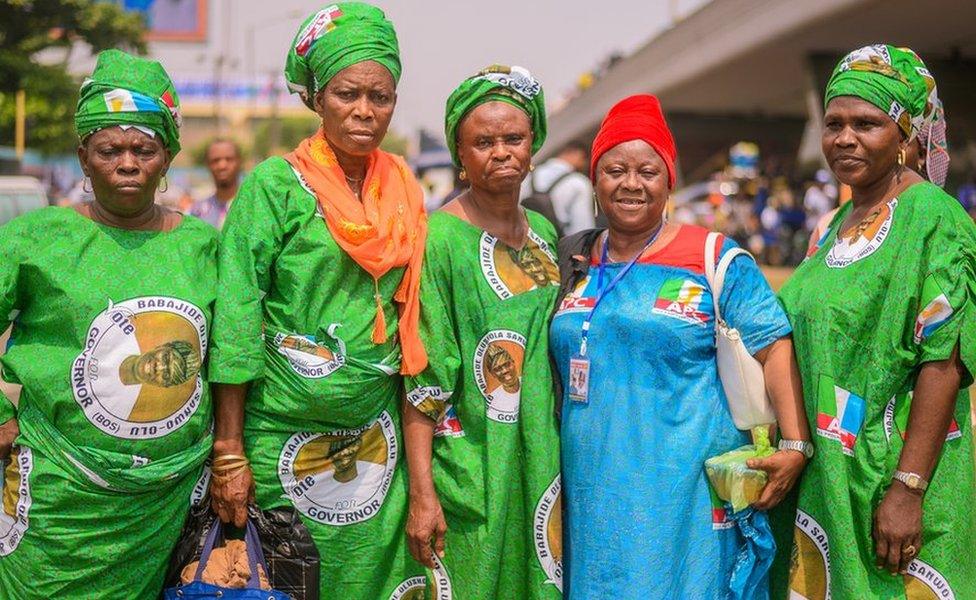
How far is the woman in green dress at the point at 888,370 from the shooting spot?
3.24m

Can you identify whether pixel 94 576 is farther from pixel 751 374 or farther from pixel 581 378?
pixel 751 374

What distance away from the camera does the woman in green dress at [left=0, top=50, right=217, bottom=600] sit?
3275mm

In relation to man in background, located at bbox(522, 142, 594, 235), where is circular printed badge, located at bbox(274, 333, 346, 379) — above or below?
below

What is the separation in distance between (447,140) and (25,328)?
1443 millimetres

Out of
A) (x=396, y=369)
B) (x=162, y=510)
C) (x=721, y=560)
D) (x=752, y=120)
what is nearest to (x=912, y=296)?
(x=721, y=560)

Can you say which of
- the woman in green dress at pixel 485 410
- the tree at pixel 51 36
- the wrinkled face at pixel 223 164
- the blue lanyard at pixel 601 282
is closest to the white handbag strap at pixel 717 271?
the blue lanyard at pixel 601 282

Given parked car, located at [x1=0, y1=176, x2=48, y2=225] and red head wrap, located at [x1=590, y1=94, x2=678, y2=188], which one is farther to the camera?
parked car, located at [x1=0, y1=176, x2=48, y2=225]

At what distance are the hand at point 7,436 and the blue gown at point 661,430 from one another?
1660 mm

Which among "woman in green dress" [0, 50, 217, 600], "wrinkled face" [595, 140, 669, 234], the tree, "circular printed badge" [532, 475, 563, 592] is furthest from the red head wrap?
the tree

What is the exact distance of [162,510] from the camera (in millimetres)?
3432

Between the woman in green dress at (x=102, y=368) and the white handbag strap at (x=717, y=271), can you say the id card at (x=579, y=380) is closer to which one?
the white handbag strap at (x=717, y=271)

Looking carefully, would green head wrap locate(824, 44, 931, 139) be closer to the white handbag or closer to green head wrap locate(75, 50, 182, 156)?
the white handbag

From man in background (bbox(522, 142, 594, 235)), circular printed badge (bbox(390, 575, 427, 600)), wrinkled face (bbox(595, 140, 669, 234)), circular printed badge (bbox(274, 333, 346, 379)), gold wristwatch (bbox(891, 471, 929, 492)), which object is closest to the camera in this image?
gold wristwatch (bbox(891, 471, 929, 492))

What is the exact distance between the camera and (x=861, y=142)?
3.44 meters
